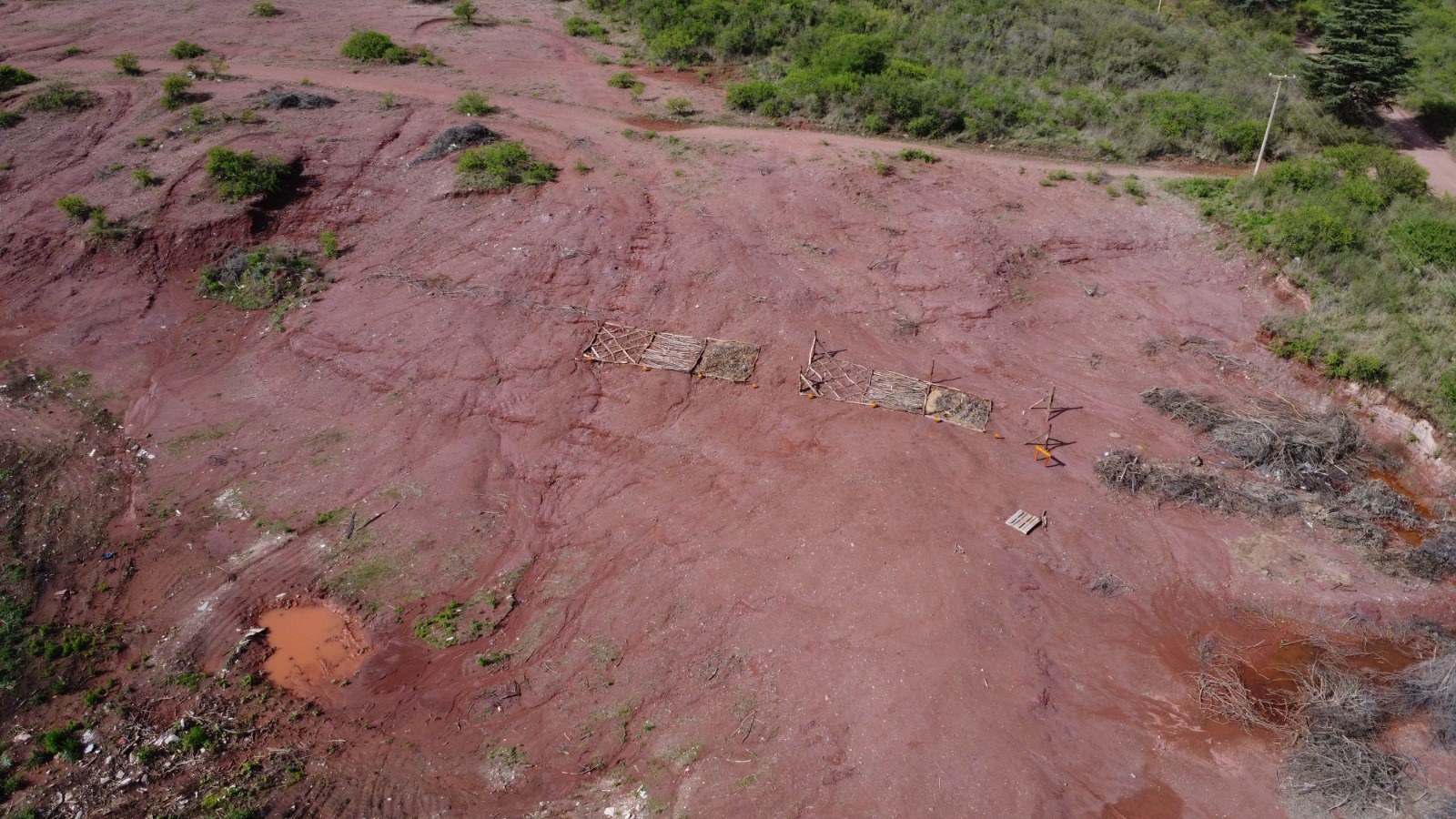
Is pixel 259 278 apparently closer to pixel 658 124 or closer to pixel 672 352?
pixel 672 352

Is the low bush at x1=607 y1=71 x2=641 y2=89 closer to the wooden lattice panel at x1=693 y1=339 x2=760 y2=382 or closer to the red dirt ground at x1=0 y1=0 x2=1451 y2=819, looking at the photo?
the red dirt ground at x1=0 y1=0 x2=1451 y2=819

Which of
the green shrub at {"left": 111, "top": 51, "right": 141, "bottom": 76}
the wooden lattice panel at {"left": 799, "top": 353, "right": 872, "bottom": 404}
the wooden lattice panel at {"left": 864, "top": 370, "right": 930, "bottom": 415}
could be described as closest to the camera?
the wooden lattice panel at {"left": 864, "top": 370, "right": 930, "bottom": 415}

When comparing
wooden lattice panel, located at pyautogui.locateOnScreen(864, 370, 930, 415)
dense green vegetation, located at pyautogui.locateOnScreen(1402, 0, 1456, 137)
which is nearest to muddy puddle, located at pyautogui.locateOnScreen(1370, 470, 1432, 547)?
wooden lattice panel, located at pyautogui.locateOnScreen(864, 370, 930, 415)

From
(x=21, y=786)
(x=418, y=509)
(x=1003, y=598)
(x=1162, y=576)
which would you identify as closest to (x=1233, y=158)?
(x=1162, y=576)

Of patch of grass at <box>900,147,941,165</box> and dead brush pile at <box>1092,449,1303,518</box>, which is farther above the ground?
patch of grass at <box>900,147,941,165</box>

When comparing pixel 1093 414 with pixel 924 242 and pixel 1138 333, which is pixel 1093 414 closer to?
pixel 1138 333

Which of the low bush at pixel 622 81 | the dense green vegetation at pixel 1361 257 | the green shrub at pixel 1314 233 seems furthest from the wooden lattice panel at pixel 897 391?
the low bush at pixel 622 81
